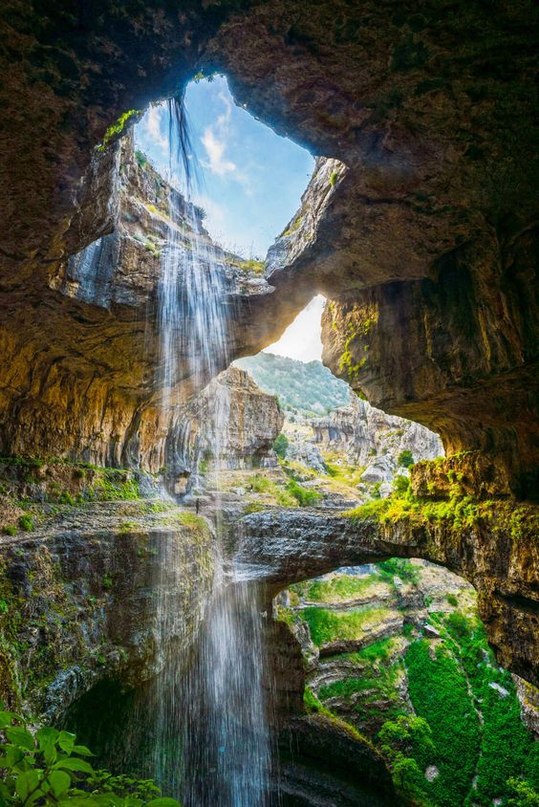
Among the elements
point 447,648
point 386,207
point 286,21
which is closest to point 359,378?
point 386,207

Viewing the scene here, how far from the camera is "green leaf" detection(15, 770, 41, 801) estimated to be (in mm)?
1405

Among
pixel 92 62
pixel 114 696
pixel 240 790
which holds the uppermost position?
pixel 92 62

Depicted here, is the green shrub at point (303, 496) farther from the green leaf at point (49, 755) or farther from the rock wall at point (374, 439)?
the green leaf at point (49, 755)

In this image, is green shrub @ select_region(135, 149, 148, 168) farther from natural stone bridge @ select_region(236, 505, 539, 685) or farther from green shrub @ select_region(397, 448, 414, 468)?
green shrub @ select_region(397, 448, 414, 468)

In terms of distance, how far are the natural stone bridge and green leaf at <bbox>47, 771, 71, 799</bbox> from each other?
9004 millimetres

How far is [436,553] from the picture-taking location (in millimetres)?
10609

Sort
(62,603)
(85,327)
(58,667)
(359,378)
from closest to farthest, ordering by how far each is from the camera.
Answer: (58,667), (62,603), (85,327), (359,378)

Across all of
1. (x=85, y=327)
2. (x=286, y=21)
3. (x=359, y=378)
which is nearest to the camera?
(x=286, y=21)

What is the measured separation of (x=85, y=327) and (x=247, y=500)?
13912mm

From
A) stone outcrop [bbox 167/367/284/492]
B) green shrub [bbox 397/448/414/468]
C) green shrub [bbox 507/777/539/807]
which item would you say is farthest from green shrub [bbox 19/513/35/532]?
green shrub [bbox 397/448/414/468]

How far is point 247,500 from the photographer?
2122cm

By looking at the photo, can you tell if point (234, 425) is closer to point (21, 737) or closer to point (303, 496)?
point (303, 496)

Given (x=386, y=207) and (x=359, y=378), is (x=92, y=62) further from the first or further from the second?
(x=359, y=378)

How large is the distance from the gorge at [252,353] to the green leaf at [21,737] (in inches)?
0.5
